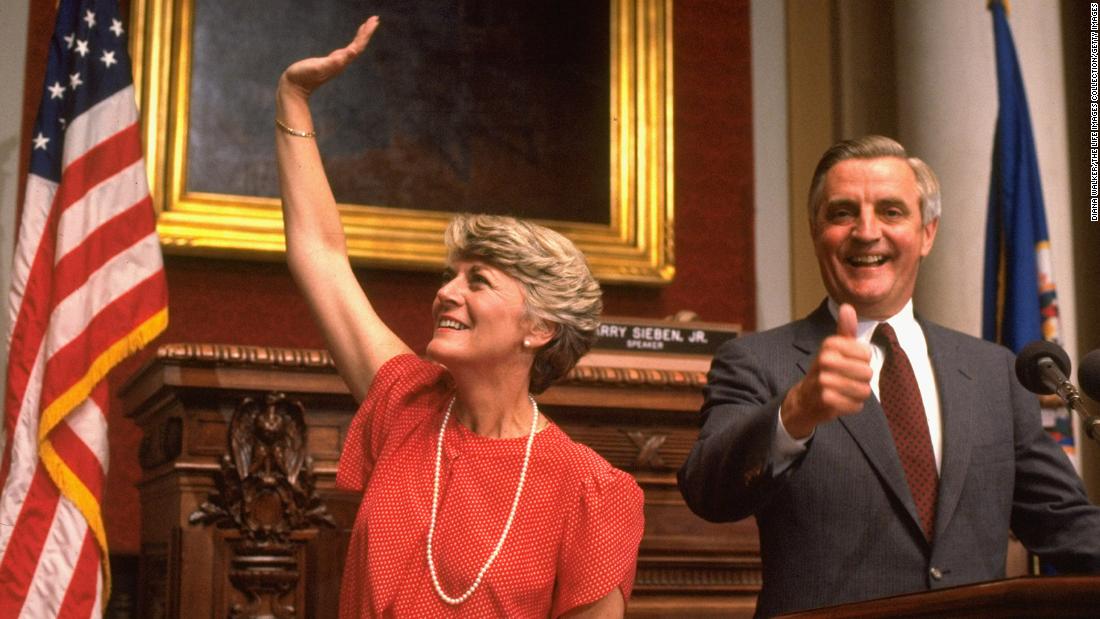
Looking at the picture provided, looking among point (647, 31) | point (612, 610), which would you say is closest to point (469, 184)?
point (647, 31)

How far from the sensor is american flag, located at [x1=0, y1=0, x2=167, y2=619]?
3.79 m

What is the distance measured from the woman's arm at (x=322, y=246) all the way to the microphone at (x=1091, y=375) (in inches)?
50.5

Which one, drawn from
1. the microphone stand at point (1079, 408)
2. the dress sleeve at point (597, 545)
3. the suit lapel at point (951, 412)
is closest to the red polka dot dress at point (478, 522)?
the dress sleeve at point (597, 545)

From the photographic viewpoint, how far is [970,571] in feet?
7.77

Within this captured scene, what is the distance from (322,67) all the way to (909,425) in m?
1.33

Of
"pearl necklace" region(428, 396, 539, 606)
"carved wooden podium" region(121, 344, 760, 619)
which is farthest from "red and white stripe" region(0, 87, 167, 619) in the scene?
"pearl necklace" region(428, 396, 539, 606)

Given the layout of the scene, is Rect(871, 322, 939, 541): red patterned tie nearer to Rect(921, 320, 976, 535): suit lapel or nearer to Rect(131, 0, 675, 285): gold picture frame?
Rect(921, 320, 976, 535): suit lapel

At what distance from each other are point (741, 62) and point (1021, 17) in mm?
1179

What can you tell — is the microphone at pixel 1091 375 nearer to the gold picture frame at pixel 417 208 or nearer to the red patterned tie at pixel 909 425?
the red patterned tie at pixel 909 425

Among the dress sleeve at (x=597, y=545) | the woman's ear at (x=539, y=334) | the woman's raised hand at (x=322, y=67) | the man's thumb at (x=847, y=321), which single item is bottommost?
the dress sleeve at (x=597, y=545)

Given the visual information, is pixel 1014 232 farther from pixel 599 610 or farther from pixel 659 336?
pixel 599 610

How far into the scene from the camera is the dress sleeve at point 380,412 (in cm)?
262

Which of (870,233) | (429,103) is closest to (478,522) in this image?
(870,233)

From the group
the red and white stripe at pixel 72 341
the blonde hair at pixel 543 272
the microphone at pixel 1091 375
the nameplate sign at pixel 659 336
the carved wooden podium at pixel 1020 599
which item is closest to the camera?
the carved wooden podium at pixel 1020 599
